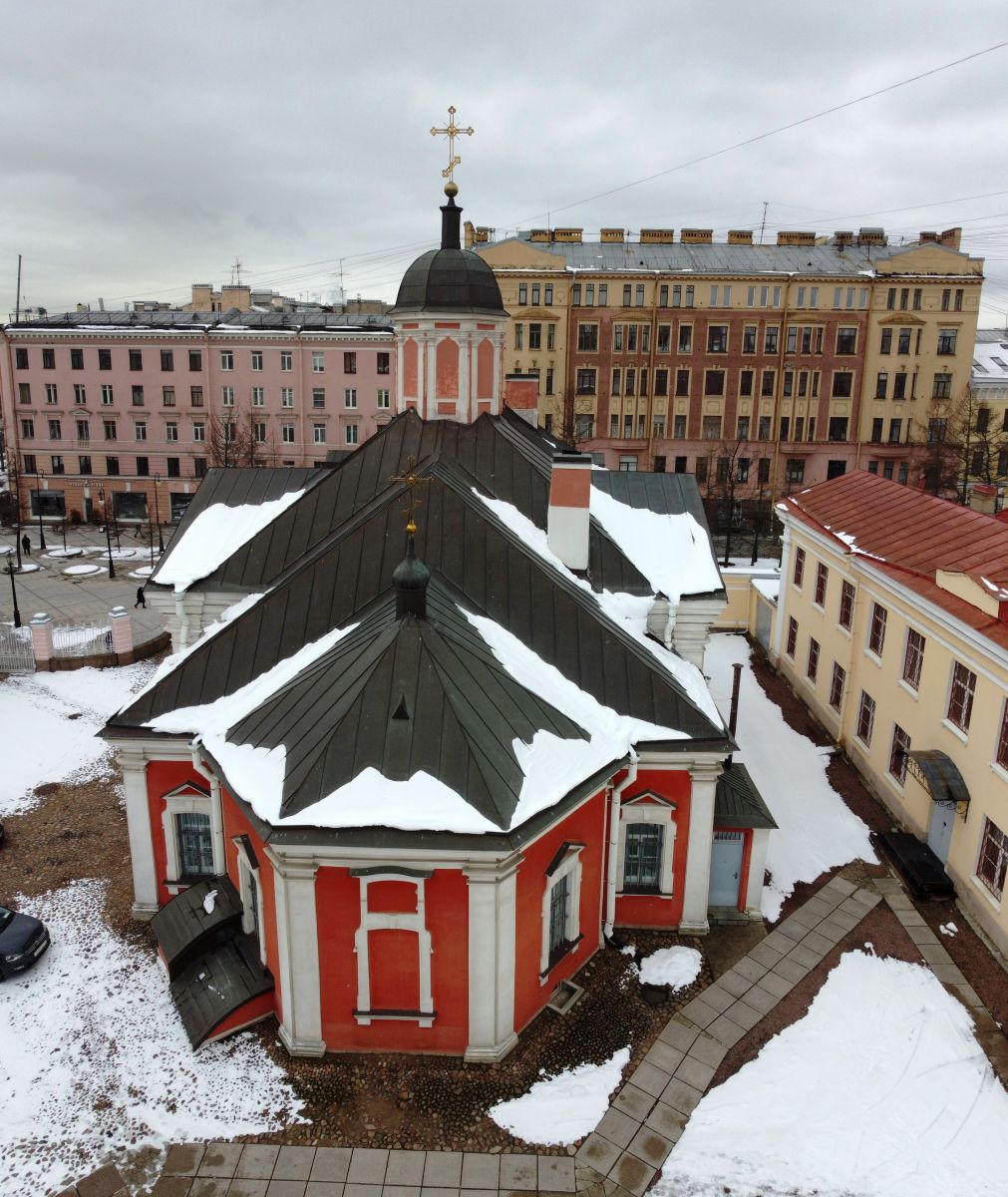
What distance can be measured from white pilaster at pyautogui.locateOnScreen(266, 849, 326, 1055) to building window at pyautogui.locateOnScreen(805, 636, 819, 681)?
1865 centimetres

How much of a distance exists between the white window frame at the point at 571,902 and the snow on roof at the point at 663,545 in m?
6.96

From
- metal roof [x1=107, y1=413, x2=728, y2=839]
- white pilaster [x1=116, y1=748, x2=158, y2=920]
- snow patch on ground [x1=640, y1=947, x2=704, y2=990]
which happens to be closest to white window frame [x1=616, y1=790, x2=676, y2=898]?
snow patch on ground [x1=640, y1=947, x2=704, y2=990]

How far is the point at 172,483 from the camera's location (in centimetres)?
5597

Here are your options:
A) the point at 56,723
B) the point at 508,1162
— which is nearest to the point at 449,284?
the point at 56,723

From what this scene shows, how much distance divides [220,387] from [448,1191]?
164 ft

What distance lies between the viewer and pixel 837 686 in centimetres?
2534

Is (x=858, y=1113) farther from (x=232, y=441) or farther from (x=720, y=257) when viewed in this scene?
(x=720, y=257)

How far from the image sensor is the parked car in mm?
15250

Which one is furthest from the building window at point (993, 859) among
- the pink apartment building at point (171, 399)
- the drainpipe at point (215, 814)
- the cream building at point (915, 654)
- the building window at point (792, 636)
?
the pink apartment building at point (171, 399)

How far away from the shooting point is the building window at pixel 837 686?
2495 cm

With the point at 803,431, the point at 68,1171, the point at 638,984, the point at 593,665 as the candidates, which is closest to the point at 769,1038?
the point at 638,984

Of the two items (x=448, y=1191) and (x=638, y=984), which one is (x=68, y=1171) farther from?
(x=638, y=984)

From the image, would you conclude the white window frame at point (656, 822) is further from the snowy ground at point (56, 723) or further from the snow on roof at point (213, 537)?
the snowy ground at point (56, 723)

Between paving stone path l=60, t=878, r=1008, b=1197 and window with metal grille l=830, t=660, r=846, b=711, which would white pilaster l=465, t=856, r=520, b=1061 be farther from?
window with metal grille l=830, t=660, r=846, b=711
